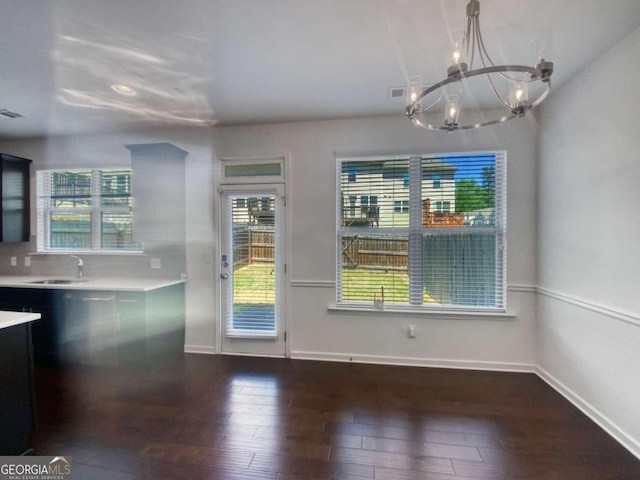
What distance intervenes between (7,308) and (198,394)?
246 cm

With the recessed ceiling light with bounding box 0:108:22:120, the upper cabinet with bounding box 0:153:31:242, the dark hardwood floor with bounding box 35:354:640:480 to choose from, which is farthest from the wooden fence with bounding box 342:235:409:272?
the upper cabinet with bounding box 0:153:31:242

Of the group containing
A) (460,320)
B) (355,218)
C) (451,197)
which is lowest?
(460,320)

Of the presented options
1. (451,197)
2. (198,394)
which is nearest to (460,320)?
(451,197)

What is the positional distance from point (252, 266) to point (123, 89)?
2054 mm

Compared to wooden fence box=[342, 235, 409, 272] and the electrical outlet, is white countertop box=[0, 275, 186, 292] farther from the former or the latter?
the electrical outlet

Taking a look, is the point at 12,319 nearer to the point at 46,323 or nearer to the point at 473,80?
the point at 46,323

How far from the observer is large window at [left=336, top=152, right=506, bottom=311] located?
2990 millimetres

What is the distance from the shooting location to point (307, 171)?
10.6ft

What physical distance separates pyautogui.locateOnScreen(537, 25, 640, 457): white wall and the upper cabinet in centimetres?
605

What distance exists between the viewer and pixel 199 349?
3426 mm

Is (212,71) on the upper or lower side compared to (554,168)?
upper

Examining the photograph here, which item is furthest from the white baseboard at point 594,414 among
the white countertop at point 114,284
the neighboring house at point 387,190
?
the white countertop at point 114,284

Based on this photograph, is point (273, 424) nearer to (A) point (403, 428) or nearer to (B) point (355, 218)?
(A) point (403, 428)

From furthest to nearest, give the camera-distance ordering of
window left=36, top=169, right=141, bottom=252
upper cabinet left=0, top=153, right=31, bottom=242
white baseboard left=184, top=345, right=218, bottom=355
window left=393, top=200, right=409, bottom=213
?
1. window left=36, top=169, right=141, bottom=252
2. upper cabinet left=0, top=153, right=31, bottom=242
3. white baseboard left=184, top=345, right=218, bottom=355
4. window left=393, top=200, right=409, bottom=213
